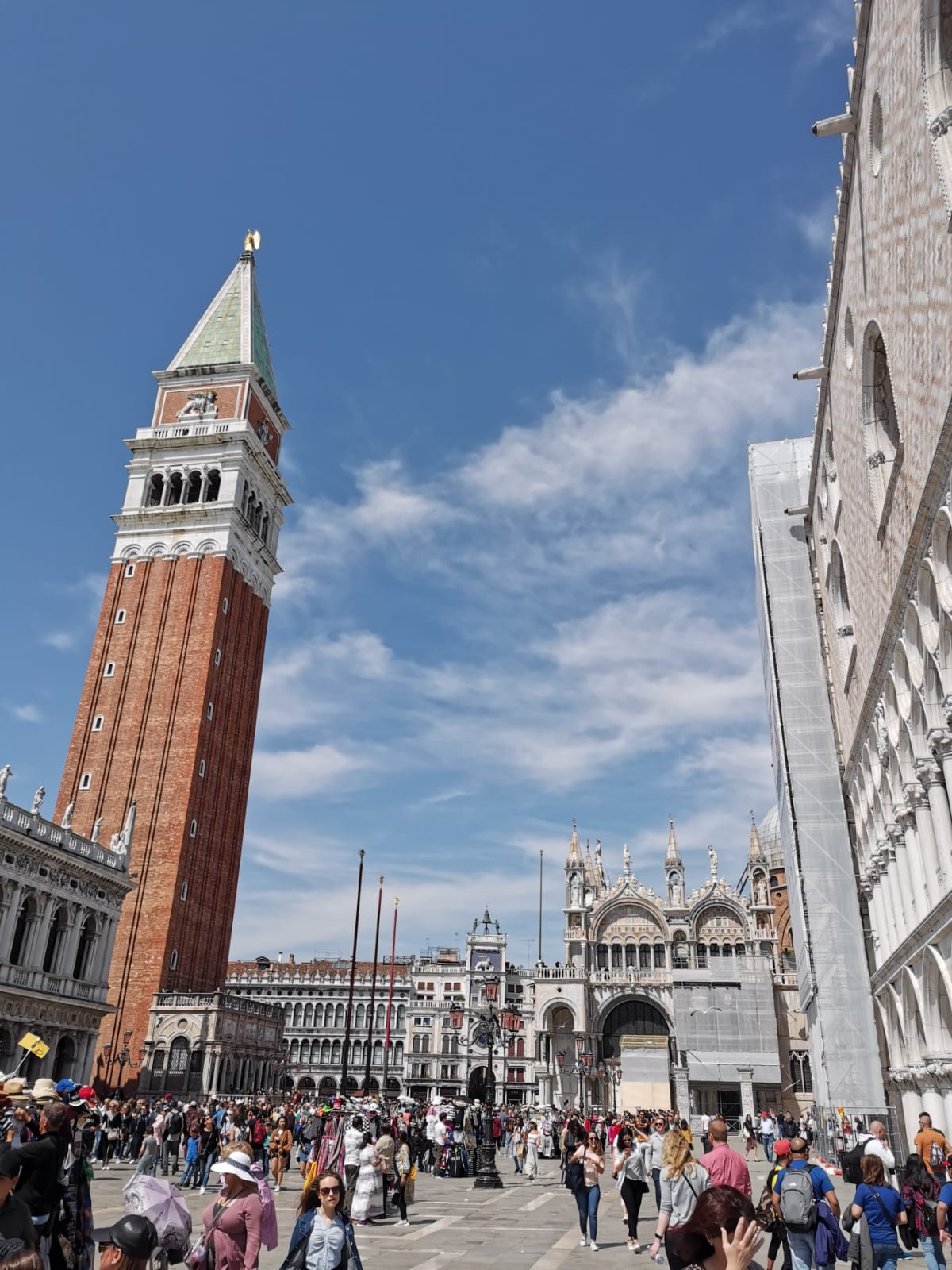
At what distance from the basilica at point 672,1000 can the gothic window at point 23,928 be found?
2972 cm

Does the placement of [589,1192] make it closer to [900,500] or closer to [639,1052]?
[900,500]

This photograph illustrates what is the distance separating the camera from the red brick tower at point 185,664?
46062mm

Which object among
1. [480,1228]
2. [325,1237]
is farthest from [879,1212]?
[480,1228]

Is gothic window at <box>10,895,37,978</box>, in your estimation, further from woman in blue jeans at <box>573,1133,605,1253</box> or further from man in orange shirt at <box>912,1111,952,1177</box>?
man in orange shirt at <box>912,1111,952,1177</box>

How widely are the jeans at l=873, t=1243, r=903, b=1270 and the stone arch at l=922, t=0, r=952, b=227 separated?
1451 cm

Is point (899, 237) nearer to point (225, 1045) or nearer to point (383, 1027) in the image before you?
point (225, 1045)

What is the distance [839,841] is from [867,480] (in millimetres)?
12704

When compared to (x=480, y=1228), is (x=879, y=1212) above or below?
above

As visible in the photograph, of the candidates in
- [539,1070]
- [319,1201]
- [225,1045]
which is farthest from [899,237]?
[539,1070]

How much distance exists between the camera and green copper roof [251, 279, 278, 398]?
60.6 meters

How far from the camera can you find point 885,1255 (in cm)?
803

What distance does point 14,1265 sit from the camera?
3240 mm

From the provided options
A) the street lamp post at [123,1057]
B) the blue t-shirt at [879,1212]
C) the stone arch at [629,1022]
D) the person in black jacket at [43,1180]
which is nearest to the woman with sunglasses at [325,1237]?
the person in black jacket at [43,1180]

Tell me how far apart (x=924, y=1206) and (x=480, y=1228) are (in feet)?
23.5
